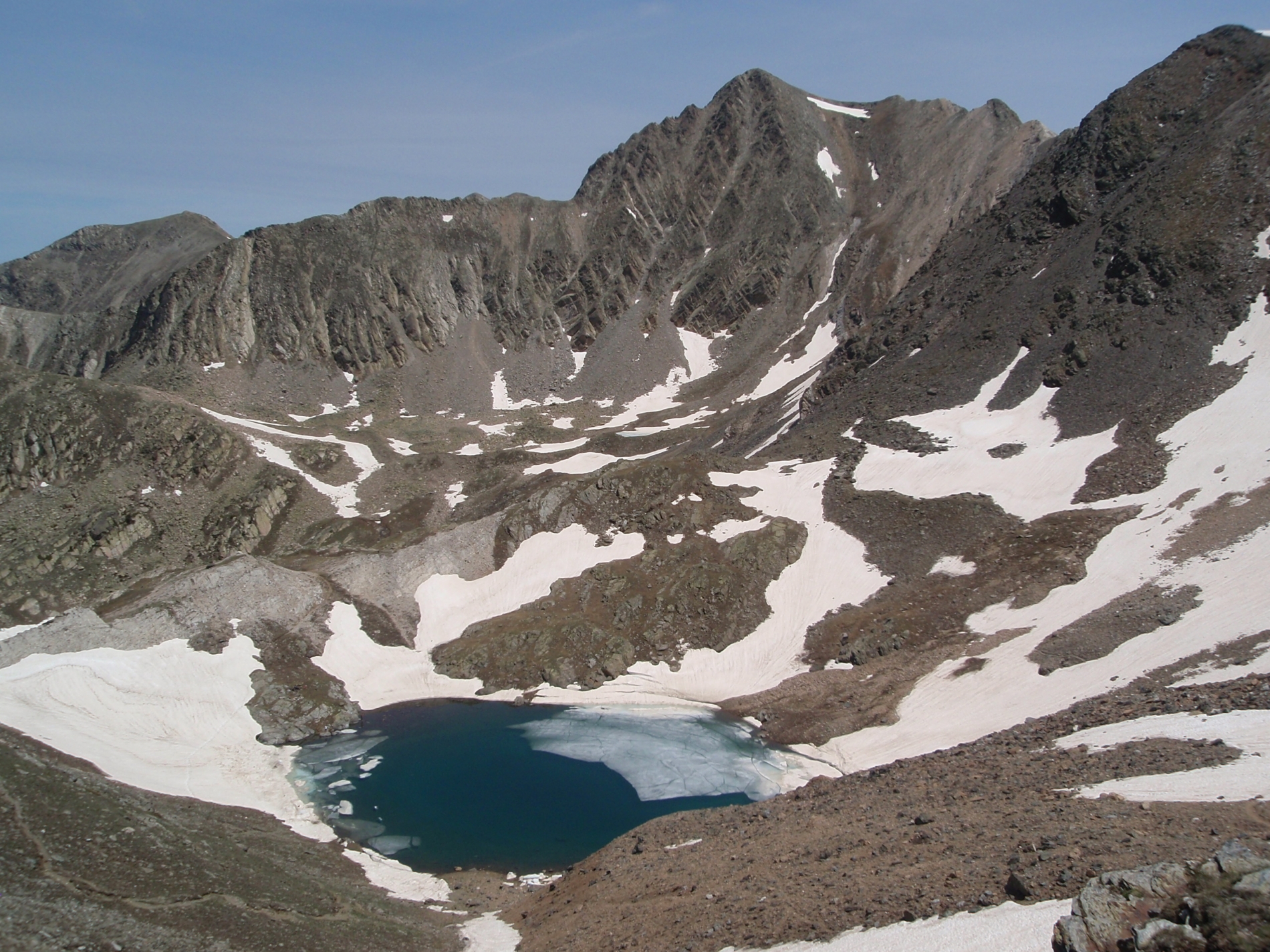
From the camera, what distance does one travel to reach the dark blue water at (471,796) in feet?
105

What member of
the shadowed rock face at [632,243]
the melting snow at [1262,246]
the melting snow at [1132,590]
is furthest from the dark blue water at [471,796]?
the shadowed rock face at [632,243]

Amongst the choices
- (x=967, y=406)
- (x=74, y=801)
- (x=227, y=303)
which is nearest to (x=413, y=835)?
(x=74, y=801)

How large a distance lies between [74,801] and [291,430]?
256 feet

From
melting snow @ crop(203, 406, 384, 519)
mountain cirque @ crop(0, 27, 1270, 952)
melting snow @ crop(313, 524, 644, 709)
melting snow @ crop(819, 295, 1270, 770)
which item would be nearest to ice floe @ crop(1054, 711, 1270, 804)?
mountain cirque @ crop(0, 27, 1270, 952)

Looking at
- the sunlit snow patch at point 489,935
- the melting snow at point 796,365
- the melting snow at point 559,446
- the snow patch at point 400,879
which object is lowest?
the sunlit snow patch at point 489,935

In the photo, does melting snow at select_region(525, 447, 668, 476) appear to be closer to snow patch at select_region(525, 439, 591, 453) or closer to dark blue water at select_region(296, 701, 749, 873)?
snow patch at select_region(525, 439, 591, 453)

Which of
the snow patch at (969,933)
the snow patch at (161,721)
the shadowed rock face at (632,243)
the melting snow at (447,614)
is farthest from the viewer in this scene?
the shadowed rock face at (632,243)

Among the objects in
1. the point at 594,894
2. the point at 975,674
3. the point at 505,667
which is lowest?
the point at 594,894

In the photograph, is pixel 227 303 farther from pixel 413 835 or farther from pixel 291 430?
pixel 413 835

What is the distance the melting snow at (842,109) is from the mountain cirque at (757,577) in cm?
4663

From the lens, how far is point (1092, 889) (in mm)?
11602

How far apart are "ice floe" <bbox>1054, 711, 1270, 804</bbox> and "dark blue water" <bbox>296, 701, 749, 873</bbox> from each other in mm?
15939

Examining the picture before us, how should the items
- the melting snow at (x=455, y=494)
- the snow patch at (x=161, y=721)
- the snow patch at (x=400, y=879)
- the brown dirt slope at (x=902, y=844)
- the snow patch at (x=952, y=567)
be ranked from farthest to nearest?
the melting snow at (x=455, y=494) < the snow patch at (x=952, y=567) < the snow patch at (x=161, y=721) < the snow patch at (x=400, y=879) < the brown dirt slope at (x=902, y=844)

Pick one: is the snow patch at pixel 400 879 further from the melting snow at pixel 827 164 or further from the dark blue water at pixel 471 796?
the melting snow at pixel 827 164
